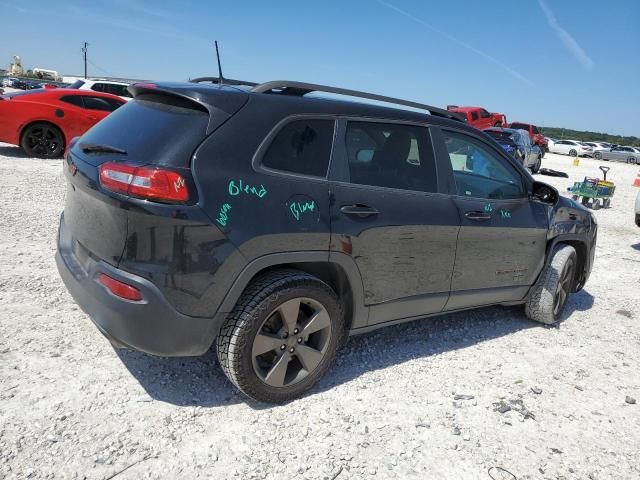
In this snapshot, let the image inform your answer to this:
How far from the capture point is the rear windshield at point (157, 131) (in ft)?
7.93

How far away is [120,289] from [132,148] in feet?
2.34

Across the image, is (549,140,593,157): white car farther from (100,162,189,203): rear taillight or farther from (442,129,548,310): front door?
(100,162,189,203): rear taillight

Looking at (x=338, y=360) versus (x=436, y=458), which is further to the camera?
(x=338, y=360)

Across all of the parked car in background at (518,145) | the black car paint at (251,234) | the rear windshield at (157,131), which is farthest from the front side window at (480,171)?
the parked car in background at (518,145)

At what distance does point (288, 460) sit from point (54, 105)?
9626 mm

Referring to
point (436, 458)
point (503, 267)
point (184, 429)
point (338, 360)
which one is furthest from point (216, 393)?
point (503, 267)

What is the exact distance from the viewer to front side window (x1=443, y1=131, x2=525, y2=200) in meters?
3.63

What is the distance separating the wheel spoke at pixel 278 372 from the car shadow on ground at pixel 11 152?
9.50 m

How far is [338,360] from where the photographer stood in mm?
3492

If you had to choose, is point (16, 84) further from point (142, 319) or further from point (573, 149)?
point (142, 319)

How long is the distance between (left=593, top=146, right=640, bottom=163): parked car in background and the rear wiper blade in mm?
43068

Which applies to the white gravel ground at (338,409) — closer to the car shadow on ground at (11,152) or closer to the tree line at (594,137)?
the car shadow on ground at (11,152)

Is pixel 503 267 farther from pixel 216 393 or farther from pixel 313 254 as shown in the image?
pixel 216 393

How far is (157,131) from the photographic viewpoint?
2.54 meters
